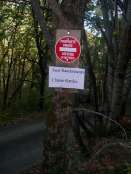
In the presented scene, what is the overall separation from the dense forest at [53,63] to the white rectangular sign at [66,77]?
0.90 ft

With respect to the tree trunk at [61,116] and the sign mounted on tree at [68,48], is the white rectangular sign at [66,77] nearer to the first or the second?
the sign mounted on tree at [68,48]

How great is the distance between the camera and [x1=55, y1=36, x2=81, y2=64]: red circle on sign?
26.8ft

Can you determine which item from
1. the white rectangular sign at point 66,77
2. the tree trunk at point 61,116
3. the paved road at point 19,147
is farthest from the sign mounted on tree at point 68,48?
the paved road at point 19,147

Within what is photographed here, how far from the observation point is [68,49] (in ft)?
27.1

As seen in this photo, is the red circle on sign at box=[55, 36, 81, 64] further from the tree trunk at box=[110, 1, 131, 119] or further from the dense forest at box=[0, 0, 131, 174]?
the tree trunk at box=[110, 1, 131, 119]

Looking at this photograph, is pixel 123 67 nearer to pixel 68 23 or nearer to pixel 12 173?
pixel 12 173

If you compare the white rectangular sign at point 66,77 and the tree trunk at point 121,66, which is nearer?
the white rectangular sign at point 66,77

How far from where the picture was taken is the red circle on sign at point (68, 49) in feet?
26.8

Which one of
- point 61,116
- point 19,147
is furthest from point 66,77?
point 19,147

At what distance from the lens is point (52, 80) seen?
323 inches

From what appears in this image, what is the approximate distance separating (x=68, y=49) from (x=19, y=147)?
21.8 feet

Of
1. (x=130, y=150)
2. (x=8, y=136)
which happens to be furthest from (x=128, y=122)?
(x=130, y=150)

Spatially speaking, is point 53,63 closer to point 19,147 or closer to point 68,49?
point 68,49

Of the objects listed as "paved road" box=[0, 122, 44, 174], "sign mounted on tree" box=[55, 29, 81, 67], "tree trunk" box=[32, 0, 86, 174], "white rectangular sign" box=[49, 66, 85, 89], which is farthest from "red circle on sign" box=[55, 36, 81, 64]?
"paved road" box=[0, 122, 44, 174]
